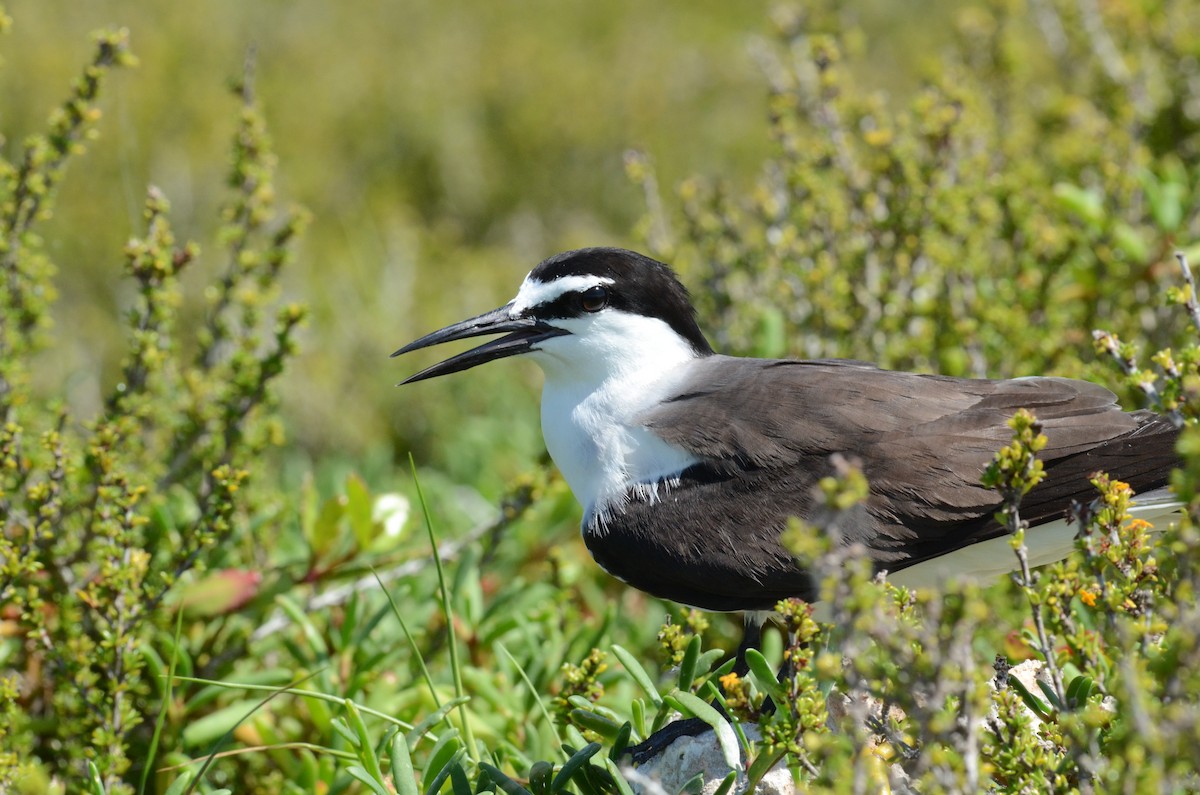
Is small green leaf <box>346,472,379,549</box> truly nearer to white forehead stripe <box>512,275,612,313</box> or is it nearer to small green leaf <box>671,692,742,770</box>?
white forehead stripe <box>512,275,612,313</box>

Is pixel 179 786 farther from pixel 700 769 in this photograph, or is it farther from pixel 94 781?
pixel 700 769

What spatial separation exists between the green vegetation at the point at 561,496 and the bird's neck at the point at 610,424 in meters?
0.28

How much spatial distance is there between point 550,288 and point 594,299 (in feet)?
0.45

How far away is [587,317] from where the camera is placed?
365cm

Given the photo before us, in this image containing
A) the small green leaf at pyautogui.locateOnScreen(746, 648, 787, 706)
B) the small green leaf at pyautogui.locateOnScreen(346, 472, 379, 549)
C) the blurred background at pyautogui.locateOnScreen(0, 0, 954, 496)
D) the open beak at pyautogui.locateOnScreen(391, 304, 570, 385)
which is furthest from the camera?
the blurred background at pyautogui.locateOnScreen(0, 0, 954, 496)

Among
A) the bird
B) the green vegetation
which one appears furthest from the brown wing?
the green vegetation

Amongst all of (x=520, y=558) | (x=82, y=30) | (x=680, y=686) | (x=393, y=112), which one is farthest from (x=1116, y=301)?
(x=82, y=30)

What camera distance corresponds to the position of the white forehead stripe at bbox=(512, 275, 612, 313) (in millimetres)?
3613

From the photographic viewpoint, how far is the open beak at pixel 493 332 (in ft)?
11.7

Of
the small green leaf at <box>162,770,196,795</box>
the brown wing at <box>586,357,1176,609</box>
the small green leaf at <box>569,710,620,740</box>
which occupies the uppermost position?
the brown wing at <box>586,357,1176,609</box>

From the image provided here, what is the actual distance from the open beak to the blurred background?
111 inches

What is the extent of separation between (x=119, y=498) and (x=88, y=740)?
2.13 ft

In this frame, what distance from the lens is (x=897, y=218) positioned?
4547mm

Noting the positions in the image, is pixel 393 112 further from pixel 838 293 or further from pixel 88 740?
pixel 88 740
